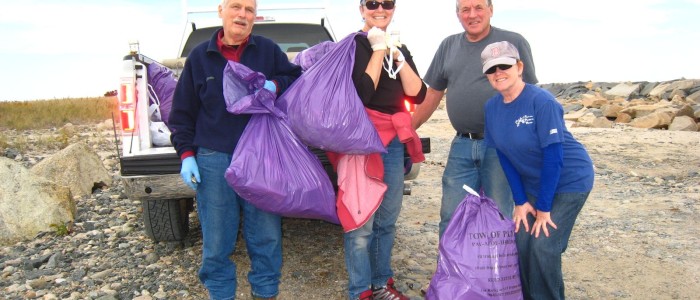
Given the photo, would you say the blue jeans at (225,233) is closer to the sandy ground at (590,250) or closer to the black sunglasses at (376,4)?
the sandy ground at (590,250)

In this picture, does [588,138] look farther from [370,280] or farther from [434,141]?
[370,280]

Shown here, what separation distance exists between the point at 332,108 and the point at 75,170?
5.44 m

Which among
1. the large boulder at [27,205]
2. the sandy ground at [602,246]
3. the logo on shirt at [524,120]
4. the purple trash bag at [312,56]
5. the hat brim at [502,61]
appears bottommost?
the sandy ground at [602,246]

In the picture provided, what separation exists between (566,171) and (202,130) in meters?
1.77

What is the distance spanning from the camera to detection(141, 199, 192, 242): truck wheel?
161 inches

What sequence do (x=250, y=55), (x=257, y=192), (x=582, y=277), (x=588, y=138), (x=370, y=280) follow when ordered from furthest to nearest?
(x=588, y=138) → (x=582, y=277) → (x=370, y=280) → (x=250, y=55) → (x=257, y=192)

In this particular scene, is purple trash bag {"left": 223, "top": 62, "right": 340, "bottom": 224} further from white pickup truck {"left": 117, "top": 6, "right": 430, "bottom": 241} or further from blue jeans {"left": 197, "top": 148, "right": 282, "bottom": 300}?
white pickup truck {"left": 117, "top": 6, "right": 430, "bottom": 241}

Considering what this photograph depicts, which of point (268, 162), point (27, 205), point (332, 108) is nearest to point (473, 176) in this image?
point (332, 108)

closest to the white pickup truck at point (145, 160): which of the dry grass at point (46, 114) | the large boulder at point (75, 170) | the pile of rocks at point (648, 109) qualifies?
the large boulder at point (75, 170)

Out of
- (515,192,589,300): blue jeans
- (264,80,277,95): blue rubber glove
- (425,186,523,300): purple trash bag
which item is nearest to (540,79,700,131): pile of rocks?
(515,192,589,300): blue jeans

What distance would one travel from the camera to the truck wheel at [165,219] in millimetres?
4086

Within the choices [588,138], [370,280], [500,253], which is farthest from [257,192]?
[588,138]

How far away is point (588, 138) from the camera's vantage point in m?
12.0

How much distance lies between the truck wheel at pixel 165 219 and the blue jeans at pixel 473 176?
2.01 metres
